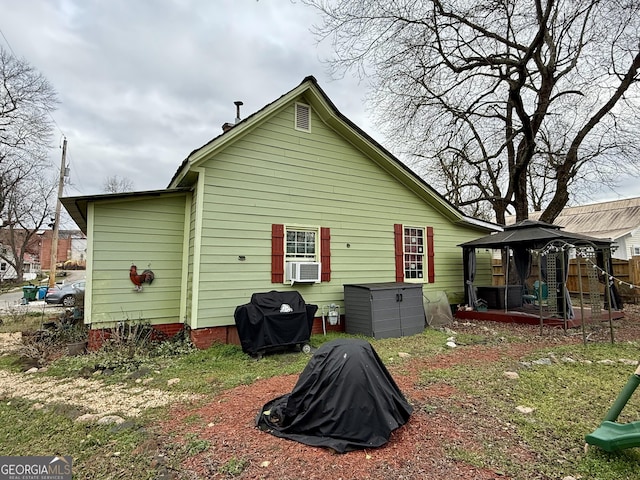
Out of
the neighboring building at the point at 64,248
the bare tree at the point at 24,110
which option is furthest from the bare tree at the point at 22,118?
the neighboring building at the point at 64,248

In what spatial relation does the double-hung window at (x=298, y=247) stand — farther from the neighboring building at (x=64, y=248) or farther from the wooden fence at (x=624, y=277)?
the neighboring building at (x=64, y=248)

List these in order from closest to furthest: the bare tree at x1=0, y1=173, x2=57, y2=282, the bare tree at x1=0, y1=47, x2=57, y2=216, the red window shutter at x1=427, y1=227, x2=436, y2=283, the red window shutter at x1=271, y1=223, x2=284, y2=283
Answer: the red window shutter at x1=271, y1=223, x2=284, y2=283, the red window shutter at x1=427, y1=227, x2=436, y2=283, the bare tree at x1=0, y1=47, x2=57, y2=216, the bare tree at x1=0, y1=173, x2=57, y2=282

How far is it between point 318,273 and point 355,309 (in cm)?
119

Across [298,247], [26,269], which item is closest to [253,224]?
[298,247]

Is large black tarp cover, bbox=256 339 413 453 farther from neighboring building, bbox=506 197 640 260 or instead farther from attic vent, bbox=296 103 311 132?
neighboring building, bbox=506 197 640 260

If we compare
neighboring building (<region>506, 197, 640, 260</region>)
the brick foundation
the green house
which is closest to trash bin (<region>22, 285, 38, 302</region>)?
the green house

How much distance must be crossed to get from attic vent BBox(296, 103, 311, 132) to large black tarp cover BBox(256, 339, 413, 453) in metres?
5.96

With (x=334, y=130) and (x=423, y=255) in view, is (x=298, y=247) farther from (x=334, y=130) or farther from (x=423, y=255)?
(x=423, y=255)

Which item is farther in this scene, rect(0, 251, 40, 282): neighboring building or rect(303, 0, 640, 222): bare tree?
rect(0, 251, 40, 282): neighboring building

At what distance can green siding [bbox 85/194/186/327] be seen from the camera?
6.55 metres

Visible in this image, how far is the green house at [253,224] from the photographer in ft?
21.8

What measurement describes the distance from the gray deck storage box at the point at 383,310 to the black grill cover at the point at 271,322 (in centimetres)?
158

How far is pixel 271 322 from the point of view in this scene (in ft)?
19.8

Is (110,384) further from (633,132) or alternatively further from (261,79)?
(633,132)
